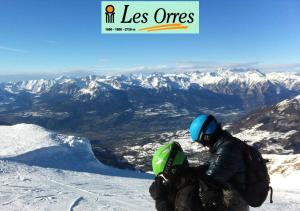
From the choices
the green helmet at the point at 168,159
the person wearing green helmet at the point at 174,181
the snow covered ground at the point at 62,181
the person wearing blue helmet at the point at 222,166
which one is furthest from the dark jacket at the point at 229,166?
the snow covered ground at the point at 62,181

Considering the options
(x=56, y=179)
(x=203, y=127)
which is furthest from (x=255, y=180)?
(x=56, y=179)

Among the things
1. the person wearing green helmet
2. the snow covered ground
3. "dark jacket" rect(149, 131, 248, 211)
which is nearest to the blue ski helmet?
"dark jacket" rect(149, 131, 248, 211)

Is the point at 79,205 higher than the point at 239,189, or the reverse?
the point at 239,189

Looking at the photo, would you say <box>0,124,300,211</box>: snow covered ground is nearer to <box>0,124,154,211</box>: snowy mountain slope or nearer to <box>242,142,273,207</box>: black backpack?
<box>0,124,154,211</box>: snowy mountain slope

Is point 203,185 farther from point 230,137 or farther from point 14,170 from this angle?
point 14,170

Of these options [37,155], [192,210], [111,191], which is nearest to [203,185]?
[192,210]

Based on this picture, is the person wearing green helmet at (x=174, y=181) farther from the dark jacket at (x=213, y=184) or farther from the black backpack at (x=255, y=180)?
the black backpack at (x=255, y=180)
